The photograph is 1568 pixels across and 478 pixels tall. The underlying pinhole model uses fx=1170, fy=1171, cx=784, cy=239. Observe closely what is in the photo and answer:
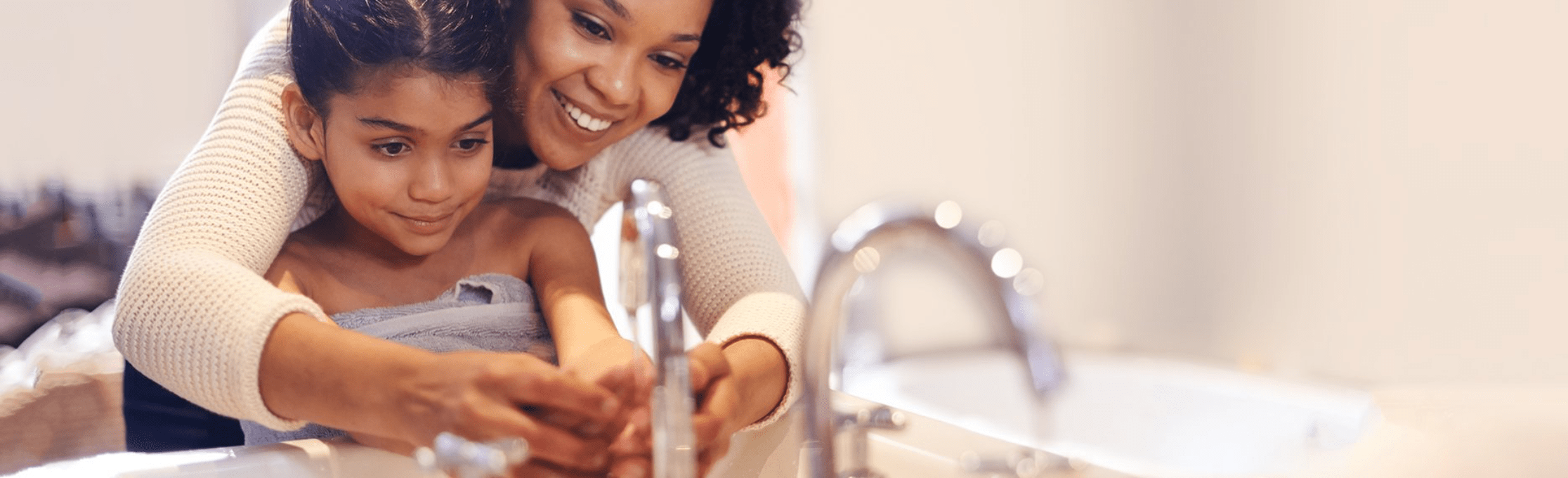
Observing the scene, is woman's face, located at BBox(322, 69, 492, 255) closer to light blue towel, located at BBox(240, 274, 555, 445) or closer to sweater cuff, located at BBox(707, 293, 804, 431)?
light blue towel, located at BBox(240, 274, 555, 445)

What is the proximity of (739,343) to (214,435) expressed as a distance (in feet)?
1.09

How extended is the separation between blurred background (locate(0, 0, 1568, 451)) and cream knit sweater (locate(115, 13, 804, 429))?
25.8 inches

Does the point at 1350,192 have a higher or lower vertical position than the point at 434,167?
lower

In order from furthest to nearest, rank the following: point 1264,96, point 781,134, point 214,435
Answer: point 1264,96 → point 781,134 → point 214,435

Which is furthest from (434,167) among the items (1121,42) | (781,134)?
(1121,42)

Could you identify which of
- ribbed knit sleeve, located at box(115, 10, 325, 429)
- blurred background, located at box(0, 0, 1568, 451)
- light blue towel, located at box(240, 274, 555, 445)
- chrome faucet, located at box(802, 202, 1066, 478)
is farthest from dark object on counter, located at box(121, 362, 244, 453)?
blurred background, located at box(0, 0, 1568, 451)

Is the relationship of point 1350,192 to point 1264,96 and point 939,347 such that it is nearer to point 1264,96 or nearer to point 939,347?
point 1264,96

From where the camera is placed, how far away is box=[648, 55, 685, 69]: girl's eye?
2.26ft

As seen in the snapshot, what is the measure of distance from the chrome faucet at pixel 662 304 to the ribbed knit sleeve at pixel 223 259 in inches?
6.8

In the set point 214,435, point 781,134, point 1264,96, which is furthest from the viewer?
point 1264,96

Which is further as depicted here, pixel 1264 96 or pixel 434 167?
pixel 1264 96

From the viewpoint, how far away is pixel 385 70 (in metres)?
0.58

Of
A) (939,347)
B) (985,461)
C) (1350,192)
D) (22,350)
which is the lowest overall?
(939,347)

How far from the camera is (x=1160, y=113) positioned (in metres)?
1.70
